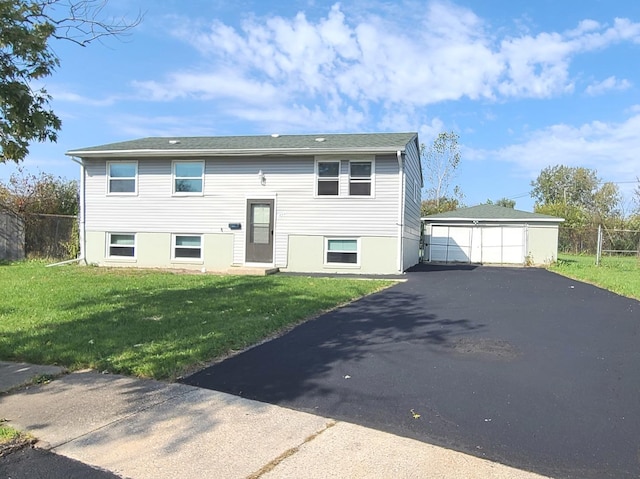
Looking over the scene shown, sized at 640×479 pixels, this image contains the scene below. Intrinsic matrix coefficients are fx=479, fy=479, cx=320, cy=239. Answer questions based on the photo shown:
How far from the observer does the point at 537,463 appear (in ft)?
10.5

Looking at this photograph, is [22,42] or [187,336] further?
[187,336]

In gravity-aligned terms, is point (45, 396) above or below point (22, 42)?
below

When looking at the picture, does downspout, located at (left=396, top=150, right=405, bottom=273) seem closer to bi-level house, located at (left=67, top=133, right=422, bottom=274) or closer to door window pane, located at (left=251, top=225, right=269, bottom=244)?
bi-level house, located at (left=67, top=133, right=422, bottom=274)

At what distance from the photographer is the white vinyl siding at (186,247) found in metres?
17.7

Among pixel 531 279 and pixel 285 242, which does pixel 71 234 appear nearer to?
pixel 285 242

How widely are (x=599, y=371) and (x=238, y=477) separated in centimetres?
420

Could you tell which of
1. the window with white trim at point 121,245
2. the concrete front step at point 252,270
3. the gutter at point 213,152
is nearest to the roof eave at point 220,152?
the gutter at point 213,152

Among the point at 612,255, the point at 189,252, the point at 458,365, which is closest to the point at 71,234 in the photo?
the point at 189,252

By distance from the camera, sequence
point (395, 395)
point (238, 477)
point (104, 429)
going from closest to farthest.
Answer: point (238, 477) → point (104, 429) → point (395, 395)

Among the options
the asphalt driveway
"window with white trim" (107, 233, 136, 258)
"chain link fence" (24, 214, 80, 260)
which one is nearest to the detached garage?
"window with white trim" (107, 233, 136, 258)

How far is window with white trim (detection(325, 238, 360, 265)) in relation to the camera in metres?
16.5

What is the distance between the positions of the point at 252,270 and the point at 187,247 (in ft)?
10.8

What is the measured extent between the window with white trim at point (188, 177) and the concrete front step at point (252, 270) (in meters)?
3.36

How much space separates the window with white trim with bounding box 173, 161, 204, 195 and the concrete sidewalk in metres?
13.5
